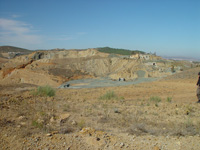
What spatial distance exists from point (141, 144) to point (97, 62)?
44.7 metres

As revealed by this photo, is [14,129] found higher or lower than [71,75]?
higher

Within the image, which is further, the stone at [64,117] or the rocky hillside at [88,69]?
the rocky hillside at [88,69]

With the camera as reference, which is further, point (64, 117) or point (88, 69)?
point (88, 69)

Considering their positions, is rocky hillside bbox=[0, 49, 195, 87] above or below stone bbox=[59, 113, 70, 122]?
below

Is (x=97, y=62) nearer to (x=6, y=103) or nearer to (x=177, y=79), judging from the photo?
(x=177, y=79)

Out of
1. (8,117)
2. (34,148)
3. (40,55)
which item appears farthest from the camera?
(40,55)

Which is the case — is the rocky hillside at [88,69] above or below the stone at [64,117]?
below

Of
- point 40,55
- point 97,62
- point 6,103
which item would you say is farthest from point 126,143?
point 40,55

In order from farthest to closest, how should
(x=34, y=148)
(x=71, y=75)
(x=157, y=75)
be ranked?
(x=71, y=75) → (x=157, y=75) → (x=34, y=148)

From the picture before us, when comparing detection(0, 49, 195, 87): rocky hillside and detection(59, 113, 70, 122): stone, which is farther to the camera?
detection(0, 49, 195, 87): rocky hillside

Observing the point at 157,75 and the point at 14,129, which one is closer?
the point at 14,129

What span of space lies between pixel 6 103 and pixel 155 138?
5.75 meters

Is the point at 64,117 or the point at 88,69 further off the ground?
the point at 64,117

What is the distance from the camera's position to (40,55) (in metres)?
66.3
